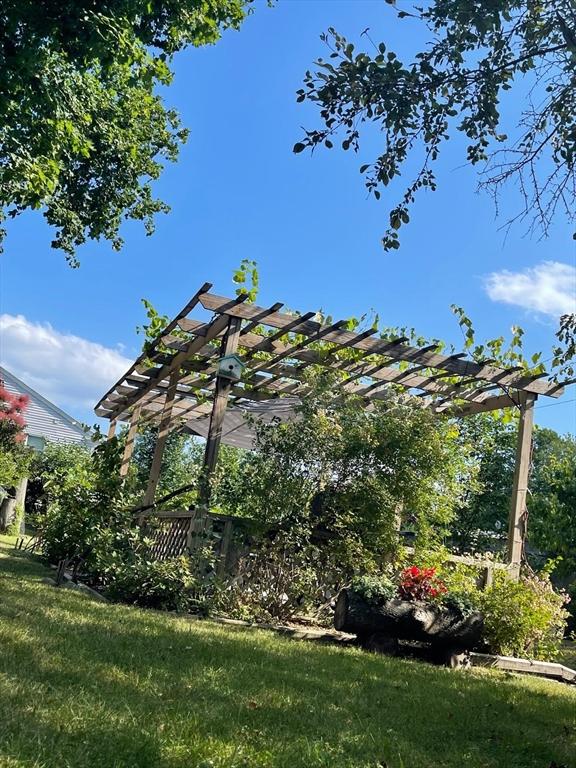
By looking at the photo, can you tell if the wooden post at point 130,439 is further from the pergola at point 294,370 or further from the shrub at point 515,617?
the shrub at point 515,617

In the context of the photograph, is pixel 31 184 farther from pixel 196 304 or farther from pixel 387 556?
pixel 387 556

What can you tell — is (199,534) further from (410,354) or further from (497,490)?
(497,490)

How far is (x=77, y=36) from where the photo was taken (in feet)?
17.3

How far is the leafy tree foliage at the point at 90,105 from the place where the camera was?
527 cm

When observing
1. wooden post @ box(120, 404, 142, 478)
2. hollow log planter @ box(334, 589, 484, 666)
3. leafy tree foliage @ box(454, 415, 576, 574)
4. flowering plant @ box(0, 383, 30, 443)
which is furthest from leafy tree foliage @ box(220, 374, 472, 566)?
flowering plant @ box(0, 383, 30, 443)

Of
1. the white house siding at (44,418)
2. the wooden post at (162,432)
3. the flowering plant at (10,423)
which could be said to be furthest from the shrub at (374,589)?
the white house siding at (44,418)

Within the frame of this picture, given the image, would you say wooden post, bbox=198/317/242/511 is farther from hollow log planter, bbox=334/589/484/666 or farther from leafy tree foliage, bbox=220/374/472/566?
hollow log planter, bbox=334/589/484/666

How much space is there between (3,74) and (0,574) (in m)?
5.01

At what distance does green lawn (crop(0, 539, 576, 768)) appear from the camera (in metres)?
2.57

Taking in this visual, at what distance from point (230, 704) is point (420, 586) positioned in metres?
Answer: 3.56

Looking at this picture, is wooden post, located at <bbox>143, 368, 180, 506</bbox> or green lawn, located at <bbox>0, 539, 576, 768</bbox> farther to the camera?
wooden post, located at <bbox>143, 368, 180, 506</bbox>

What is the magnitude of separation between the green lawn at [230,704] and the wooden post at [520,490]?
2342 millimetres

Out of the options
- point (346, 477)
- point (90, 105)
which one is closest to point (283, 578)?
point (346, 477)

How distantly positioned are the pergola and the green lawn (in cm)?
227
